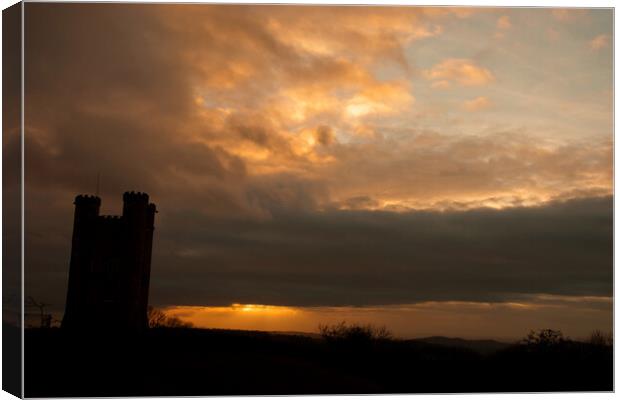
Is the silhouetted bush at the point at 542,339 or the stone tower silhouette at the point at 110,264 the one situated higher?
the stone tower silhouette at the point at 110,264

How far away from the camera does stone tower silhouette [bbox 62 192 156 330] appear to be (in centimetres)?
3117

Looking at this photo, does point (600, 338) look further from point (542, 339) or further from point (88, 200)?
point (88, 200)

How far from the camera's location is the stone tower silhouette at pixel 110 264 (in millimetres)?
31172

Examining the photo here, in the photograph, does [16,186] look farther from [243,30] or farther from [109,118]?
[243,30]

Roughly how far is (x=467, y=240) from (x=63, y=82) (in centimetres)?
1068

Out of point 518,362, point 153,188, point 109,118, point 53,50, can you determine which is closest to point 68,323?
point 153,188

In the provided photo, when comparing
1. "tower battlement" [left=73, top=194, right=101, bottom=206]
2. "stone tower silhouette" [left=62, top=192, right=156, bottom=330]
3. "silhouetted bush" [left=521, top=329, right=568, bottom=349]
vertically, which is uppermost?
"tower battlement" [left=73, top=194, right=101, bottom=206]

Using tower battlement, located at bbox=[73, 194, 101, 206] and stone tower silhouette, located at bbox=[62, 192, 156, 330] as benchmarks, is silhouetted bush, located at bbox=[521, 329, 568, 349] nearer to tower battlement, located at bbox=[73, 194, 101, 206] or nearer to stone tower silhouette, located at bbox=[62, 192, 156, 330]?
stone tower silhouette, located at bbox=[62, 192, 156, 330]

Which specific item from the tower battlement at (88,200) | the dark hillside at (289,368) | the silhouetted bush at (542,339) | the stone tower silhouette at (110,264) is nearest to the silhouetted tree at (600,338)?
the dark hillside at (289,368)

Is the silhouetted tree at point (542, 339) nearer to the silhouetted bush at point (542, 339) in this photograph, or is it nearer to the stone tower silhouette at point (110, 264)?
the silhouetted bush at point (542, 339)

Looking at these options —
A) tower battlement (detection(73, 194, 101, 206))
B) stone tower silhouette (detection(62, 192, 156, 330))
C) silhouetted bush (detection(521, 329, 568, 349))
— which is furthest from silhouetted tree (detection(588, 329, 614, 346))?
tower battlement (detection(73, 194, 101, 206))

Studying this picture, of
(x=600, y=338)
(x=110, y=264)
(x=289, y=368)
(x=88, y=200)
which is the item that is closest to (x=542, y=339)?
(x=600, y=338)

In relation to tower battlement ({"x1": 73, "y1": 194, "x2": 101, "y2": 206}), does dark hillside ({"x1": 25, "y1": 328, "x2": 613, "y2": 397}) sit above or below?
below

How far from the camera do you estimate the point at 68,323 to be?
98.5 ft
